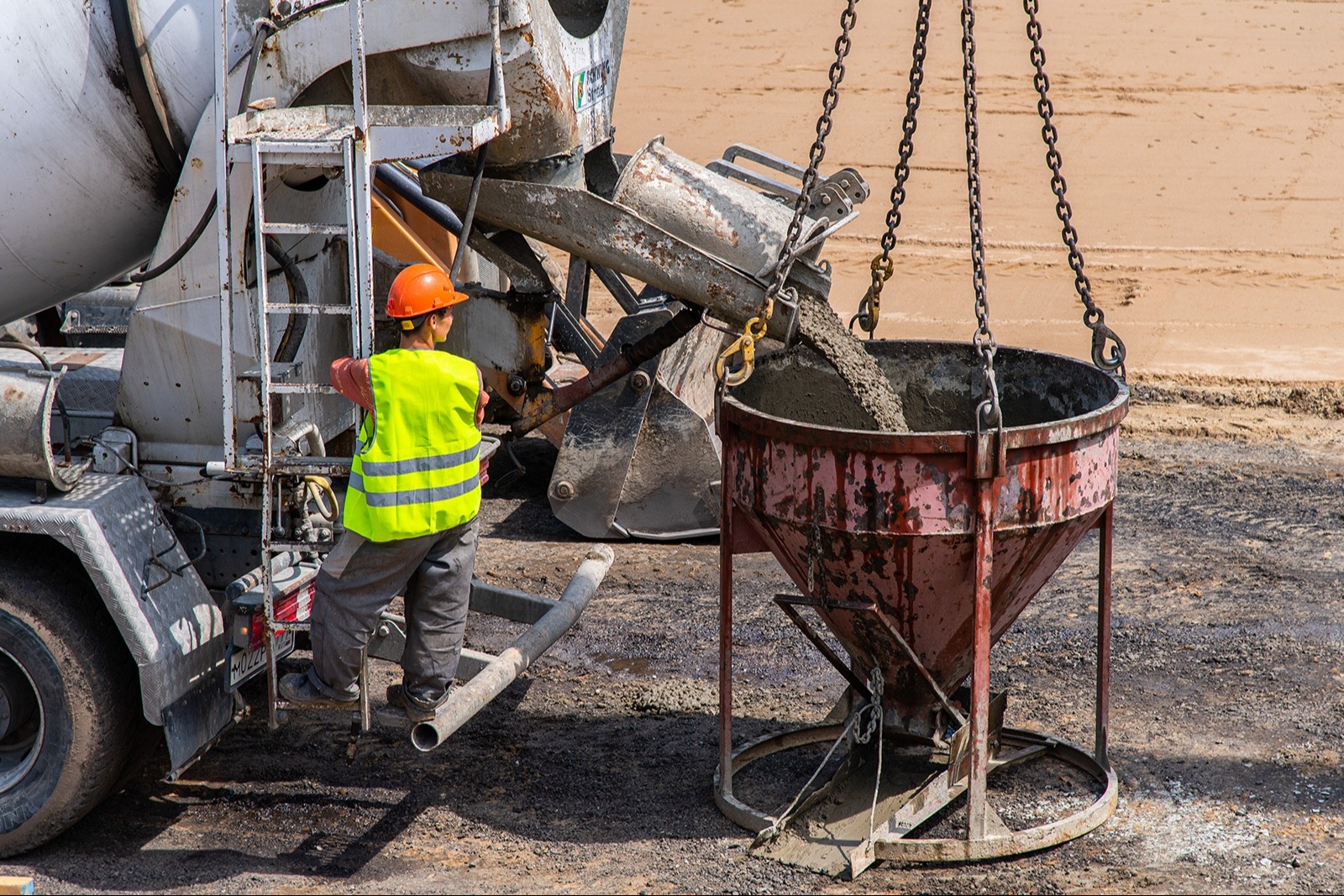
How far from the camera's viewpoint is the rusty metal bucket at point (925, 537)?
4.36 meters

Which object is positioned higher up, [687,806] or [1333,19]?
[1333,19]

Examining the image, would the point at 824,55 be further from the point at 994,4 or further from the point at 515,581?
the point at 515,581

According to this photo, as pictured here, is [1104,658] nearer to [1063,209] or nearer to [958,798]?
[958,798]

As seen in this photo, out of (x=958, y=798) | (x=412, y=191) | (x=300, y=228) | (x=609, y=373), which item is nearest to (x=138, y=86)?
(x=300, y=228)

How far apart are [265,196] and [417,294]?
596mm

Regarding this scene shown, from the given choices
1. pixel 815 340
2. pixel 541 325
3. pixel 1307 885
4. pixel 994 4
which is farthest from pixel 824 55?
pixel 1307 885

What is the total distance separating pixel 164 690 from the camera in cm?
445

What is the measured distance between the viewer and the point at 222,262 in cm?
448

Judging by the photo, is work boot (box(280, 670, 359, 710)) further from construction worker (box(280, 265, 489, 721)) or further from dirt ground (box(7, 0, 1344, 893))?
dirt ground (box(7, 0, 1344, 893))

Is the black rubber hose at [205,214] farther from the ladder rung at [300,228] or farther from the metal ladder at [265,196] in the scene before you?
the ladder rung at [300,228]

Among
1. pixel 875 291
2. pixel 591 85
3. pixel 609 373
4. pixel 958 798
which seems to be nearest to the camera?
pixel 958 798

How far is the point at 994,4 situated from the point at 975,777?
17.3 meters

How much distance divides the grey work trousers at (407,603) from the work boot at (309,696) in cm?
1

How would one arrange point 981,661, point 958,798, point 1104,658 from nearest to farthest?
point 981,661
point 958,798
point 1104,658
